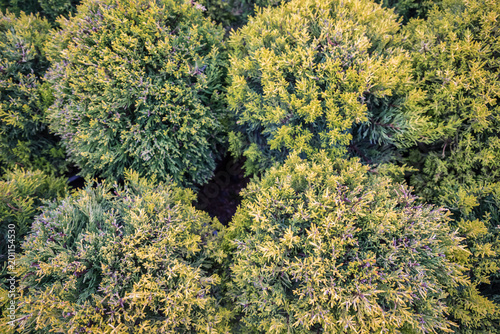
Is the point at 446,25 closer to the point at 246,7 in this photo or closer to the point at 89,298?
the point at 246,7

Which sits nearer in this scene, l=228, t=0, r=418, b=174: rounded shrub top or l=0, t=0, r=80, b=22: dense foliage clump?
l=228, t=0, r=418, b=174: rounded shrub top

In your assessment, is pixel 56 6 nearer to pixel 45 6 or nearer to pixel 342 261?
pixel 45 6

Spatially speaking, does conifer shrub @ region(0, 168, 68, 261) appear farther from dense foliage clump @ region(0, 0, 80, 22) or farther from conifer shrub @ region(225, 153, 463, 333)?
dense foliage clump @ region(0, 0, 80, 22)

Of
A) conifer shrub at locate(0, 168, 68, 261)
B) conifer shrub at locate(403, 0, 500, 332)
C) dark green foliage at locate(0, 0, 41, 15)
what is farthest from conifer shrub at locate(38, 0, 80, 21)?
conifer shrub at locate(403, 0, 500, 332)

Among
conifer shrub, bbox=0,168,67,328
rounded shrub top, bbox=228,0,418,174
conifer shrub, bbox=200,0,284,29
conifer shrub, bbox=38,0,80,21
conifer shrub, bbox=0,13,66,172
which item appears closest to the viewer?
conifer shrub, bbox=0,168,67,328

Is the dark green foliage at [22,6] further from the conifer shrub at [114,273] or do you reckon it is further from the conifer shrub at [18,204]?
the conifer shrub at [114,273]
